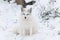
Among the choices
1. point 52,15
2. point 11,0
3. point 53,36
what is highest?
point 11,0

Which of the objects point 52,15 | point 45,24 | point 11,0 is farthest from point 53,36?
point 11,0

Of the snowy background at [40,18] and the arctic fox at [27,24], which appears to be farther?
the snowy background at [40,18]

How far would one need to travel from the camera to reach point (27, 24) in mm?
5715

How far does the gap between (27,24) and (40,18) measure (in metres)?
1.65

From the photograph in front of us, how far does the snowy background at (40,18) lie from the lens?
18.9 feet

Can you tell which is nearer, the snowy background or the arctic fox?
the arctic fox

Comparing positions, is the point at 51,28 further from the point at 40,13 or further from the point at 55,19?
the point at 40,13

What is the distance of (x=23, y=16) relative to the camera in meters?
5.54

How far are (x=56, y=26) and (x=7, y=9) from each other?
310 cm

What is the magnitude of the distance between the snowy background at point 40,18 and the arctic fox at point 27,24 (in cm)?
18

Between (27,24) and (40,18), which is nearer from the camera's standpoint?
(27,24)

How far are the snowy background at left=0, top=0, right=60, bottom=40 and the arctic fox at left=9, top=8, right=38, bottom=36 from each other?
7.0 inches

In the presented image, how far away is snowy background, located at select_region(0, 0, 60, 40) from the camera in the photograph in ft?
18.9

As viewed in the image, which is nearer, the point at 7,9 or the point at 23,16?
the point at 23,16
